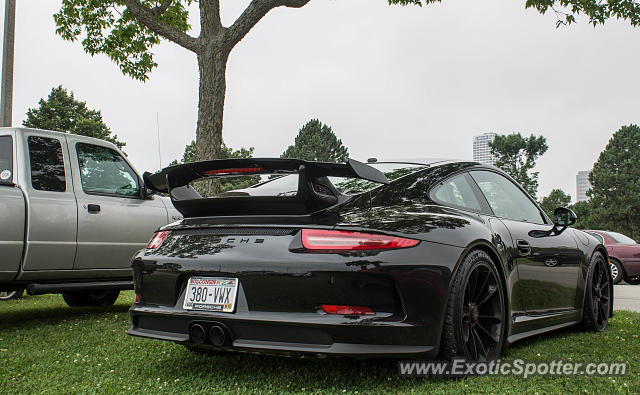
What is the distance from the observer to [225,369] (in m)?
3.72

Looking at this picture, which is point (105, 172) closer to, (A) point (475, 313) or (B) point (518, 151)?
(A) point (475, 313)

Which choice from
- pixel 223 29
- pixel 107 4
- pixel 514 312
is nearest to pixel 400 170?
pixel 514 312

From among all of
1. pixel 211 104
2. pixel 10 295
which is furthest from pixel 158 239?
pixel 10 295

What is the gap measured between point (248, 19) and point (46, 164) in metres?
4.40

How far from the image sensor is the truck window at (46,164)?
558 cm

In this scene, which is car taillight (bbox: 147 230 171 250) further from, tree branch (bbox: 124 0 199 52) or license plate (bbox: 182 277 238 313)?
tree branch (bbox: 124 0 199 52)

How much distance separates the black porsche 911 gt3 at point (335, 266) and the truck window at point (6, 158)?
2280 mm

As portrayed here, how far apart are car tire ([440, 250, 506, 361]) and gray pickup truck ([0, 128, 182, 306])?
386 cm

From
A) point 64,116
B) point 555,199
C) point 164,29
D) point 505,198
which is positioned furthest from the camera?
point 555,199

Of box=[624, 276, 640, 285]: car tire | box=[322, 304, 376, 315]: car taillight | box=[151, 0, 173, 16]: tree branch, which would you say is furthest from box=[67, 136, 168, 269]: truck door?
box=[624, 276, 640, 285]: car tire

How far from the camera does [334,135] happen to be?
273 feet

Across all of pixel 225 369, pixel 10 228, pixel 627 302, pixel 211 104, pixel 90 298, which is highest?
pixel 211 104

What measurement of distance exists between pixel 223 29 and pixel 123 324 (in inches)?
200

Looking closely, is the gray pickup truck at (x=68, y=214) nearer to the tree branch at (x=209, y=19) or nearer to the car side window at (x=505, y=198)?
the tree branch at (x=209, y=19)
